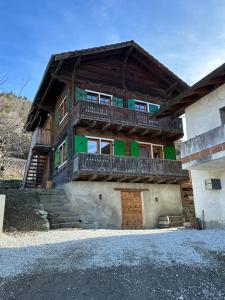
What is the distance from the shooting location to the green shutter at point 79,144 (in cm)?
1591

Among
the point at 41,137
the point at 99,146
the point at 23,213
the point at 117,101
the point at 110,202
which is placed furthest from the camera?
the point at 41,137

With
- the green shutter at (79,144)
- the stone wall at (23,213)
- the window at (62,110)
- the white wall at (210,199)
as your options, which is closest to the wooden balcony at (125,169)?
the green shutter at (79,144)

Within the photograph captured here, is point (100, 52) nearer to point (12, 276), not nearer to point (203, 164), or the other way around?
point (203, 164)

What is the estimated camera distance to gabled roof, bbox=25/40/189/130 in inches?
646

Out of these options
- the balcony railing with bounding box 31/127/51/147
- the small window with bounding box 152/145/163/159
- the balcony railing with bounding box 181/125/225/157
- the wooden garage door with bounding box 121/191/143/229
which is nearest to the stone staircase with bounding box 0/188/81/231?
the wooden garage door with bounding box 121/191/143/229

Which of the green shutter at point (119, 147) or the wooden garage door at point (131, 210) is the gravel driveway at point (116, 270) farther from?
the green shutter at point (119, 147)

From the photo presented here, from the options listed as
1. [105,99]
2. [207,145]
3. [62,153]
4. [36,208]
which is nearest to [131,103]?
[105,99]

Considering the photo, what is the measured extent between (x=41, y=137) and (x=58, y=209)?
745 cm

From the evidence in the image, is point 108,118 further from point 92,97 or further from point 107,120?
point 92,97

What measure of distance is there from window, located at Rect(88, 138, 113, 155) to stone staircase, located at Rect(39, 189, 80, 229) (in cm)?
298

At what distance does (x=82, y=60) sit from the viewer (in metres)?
18.1

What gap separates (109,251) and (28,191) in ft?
30.6

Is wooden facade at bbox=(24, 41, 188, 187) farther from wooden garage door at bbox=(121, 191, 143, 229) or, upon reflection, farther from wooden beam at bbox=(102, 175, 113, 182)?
wooden garage door at bbox=(121, 191, 143, 229)

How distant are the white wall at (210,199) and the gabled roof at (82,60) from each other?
9558 millimetres
